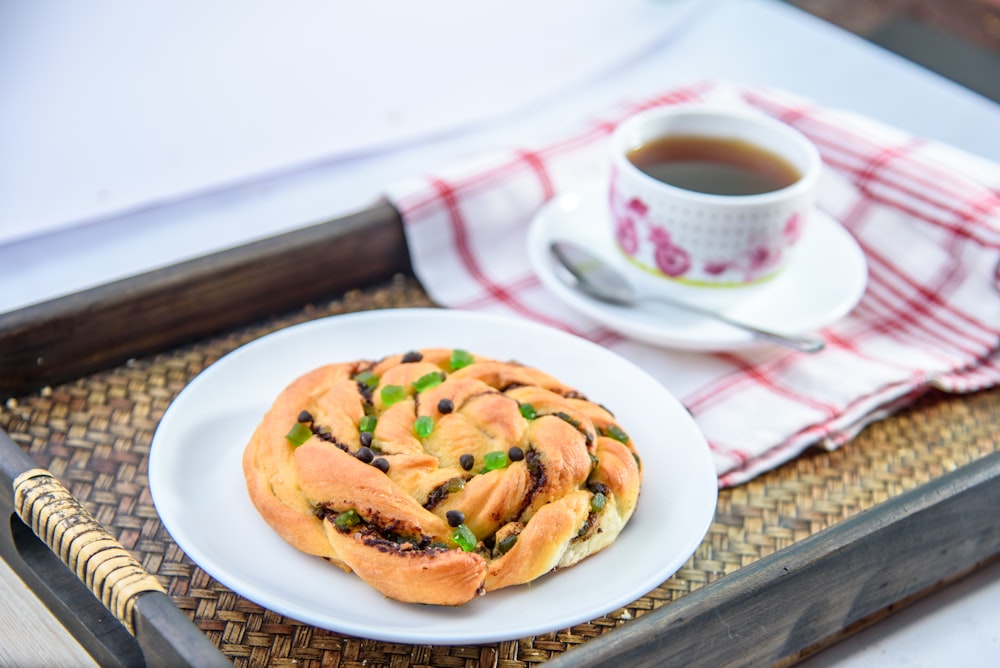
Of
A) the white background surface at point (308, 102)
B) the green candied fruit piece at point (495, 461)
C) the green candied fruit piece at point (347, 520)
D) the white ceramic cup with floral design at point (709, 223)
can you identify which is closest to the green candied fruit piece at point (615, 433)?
the green candied fruit piece at point (495, 461)

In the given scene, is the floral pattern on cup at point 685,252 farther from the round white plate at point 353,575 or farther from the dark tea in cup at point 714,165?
the round white plate at point 353,575

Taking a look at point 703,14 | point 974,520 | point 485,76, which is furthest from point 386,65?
point 974,520

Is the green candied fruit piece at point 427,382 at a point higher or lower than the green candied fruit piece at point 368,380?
higher

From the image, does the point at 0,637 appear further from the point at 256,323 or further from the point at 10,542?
the point at 256,323

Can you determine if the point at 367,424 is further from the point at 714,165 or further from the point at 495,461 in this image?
the point at 714,165

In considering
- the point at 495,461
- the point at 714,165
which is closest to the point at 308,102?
the point at 714,165
